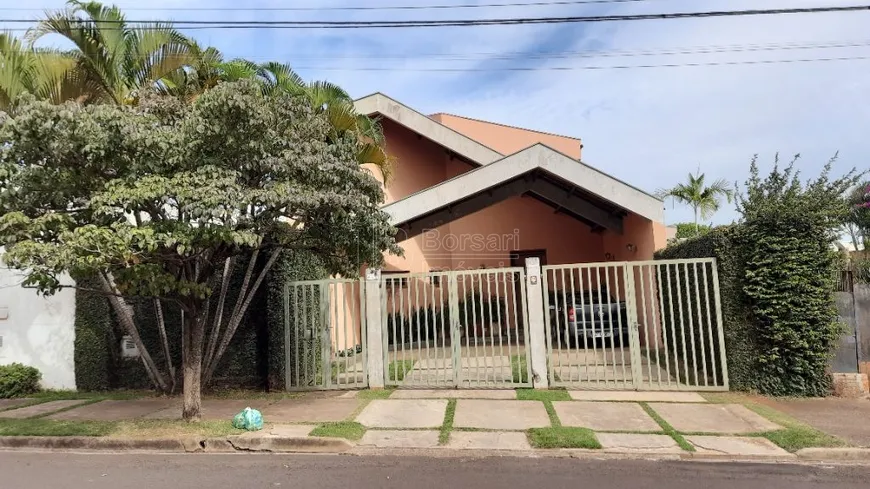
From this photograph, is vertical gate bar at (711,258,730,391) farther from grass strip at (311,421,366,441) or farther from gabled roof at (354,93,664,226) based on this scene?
grass strip at (311,421,366,441)

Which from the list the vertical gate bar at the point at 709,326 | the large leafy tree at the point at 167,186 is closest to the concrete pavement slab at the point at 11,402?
the large leafy tree at the point at 167,186

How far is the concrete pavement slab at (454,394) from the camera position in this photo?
8602 millimetres

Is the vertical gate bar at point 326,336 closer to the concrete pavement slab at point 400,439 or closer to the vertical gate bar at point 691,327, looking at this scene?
A: the concrete pavement slab at point 400,439

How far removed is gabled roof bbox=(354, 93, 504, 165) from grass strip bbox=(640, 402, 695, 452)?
9.56 meters

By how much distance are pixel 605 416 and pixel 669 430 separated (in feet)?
3.05

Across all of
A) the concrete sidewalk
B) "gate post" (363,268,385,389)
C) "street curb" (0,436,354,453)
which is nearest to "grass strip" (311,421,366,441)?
the concrete sidewalk

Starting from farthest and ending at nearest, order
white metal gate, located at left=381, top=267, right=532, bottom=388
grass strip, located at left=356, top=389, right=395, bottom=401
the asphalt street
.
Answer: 1. white metal gate, located at left=381, top=267, right=532, bottom=388
2. grass strip, located at left=356, top=389, right=395, bottom=401
3. the asphalt street

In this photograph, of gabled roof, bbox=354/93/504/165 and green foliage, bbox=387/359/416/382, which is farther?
gabled roof, bbox=354/93/504/165

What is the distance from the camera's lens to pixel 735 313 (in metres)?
8.27

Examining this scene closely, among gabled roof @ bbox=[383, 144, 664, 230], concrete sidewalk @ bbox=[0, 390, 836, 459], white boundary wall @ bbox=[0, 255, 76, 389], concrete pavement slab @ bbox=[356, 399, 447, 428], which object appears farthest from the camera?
gabled roof @ bbox=[383, 144, 664, 230]

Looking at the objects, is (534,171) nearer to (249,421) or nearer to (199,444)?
(249,421)

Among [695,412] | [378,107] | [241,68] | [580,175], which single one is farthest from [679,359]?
[378,107]

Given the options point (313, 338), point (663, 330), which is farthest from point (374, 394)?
point (663, 330)

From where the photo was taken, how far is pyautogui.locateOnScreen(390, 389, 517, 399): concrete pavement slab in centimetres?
860
